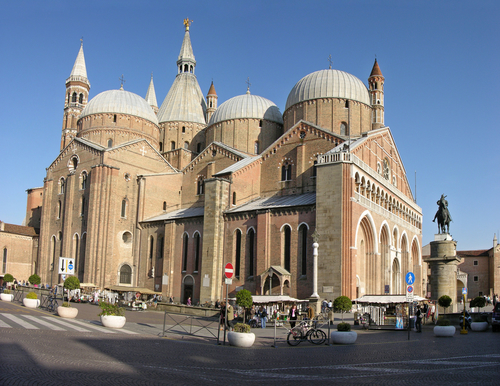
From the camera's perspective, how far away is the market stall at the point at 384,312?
23.8m

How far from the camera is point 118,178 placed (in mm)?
44500

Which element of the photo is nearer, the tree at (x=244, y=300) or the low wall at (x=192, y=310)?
the tree at (x=244, y=300)

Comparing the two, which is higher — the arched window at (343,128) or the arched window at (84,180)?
the arched window at (343,128)

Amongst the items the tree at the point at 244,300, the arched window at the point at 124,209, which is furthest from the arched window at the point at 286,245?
the arched window at the point at 124,209

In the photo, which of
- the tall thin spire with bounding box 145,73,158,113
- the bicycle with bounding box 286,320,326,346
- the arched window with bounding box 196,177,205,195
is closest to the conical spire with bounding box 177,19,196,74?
the tall thin spire with bounding box 145,73,158,113

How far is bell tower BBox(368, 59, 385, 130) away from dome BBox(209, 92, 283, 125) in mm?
9054

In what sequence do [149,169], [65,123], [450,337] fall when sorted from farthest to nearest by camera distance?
1. [65,123]
2. [149,169]
3. [450,337]

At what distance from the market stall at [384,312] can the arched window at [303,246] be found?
478cm

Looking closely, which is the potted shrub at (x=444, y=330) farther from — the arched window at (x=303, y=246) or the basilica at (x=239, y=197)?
the arched window at (x=303, y=246)

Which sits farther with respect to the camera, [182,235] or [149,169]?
[149,169]

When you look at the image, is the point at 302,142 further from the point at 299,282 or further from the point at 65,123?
the point at 65,123

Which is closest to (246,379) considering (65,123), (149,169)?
(149,169)

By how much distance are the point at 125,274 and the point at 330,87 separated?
81.4 feet

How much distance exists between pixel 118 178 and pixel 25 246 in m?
15.9
